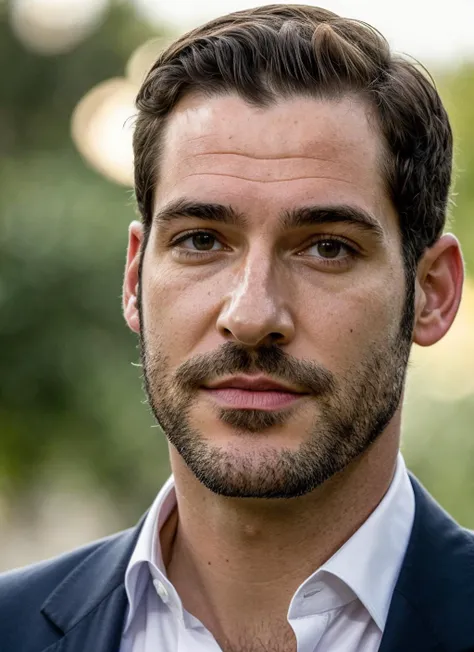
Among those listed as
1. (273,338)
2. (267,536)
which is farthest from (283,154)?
(267,536)

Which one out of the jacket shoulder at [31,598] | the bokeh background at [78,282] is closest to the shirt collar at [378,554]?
the jacket shoulder at [31,598]

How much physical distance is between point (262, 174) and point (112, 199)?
1173cm

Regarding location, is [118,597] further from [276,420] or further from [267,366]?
[267,366]

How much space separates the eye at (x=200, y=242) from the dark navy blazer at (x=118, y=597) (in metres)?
0.93

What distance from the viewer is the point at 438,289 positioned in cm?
372

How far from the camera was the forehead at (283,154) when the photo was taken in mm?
3262

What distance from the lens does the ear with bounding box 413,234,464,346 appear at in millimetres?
3668

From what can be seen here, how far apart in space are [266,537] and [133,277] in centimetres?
100

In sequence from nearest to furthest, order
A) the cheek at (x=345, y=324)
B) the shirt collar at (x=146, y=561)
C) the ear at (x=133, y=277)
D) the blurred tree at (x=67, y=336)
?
the cheek at (x=345, y=324)
the shirt collar at (x=146, y=561)
the ear at (x=133, y=277)
the blurred tree at (x=67, y=336)

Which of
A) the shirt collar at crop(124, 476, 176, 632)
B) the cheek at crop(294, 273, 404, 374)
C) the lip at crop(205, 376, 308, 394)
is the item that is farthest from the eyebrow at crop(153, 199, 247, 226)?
the shirt collar at crop(124, 476, 176, 632)

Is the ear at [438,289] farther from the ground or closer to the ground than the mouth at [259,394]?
farther from the ground

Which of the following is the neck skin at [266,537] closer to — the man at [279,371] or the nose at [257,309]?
the man at [279,371]

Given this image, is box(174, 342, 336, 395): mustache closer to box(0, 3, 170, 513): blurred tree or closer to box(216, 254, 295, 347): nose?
box(216, 254, 295, 347): nose

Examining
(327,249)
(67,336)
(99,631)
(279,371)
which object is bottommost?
(67,336)
